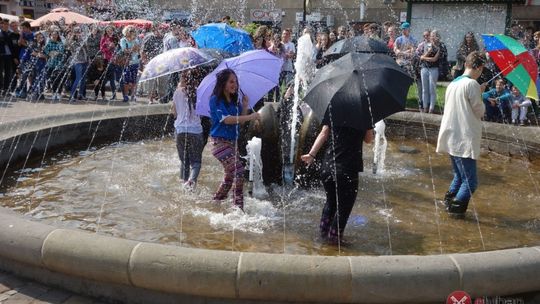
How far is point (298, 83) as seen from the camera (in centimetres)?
918

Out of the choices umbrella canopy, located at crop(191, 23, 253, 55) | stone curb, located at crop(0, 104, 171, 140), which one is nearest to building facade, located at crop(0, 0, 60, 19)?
stone curb, located at crop(0, 104, 171, 140)

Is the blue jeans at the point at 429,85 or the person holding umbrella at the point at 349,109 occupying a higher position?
the person holding umbrella at the point at 349,109

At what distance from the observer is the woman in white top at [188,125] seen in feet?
21.4

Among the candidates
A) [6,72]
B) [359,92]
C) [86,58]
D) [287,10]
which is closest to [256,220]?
[359,92]

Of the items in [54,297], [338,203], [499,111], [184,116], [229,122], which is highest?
[229,122]

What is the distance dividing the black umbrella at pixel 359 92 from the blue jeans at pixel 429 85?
26.7 feet

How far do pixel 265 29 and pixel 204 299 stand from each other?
729 centimetres

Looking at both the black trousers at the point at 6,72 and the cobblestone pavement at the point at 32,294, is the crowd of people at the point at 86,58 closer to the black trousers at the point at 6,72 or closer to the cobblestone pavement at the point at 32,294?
the black trousers at the point at 6,72

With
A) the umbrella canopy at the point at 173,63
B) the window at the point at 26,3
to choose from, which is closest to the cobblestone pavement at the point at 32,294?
the umbrella canopy at the point at 173,63

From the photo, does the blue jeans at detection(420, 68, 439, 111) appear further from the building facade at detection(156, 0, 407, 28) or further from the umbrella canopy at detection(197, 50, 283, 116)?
the building facade at detection(156, 0, 407, 28)

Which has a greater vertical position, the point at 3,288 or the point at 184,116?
the point at 184,116

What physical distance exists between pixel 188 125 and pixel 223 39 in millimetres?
3135

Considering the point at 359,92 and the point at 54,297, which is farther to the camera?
the point at 359,92

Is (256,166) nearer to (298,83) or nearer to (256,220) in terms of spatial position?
(256,220)
